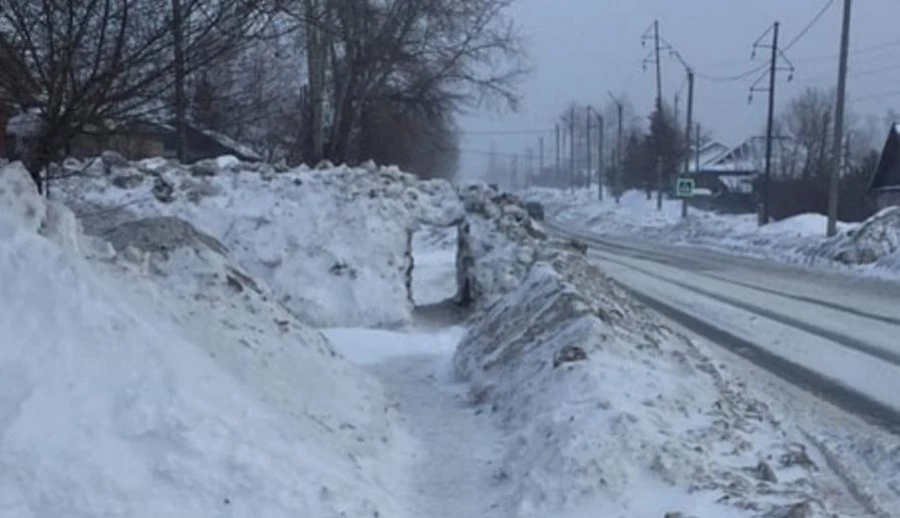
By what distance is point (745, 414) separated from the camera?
325 inches

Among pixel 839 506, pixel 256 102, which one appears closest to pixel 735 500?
pixel 839 506

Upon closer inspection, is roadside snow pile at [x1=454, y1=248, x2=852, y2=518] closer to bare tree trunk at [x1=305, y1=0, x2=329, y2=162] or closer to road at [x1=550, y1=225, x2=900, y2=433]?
road at [x1=550, y1=225, x2=900, y2=433]

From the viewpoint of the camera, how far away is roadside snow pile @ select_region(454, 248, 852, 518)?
608cm

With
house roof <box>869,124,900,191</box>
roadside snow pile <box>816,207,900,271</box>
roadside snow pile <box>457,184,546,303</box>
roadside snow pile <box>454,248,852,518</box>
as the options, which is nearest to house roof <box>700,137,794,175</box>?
house roof <box>869,124,900,191</box>

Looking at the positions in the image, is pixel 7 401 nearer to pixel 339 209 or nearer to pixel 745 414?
pixel 745 414

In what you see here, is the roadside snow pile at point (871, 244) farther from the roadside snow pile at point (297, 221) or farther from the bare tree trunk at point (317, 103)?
the roadside snow pile at point (297, 221)

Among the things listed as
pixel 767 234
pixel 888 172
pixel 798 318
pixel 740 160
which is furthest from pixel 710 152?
pixel 798 318

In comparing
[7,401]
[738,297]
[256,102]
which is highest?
[256,102]

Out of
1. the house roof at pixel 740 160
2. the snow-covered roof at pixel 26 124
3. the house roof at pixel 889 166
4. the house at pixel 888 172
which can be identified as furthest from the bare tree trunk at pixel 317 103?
the house roof at pixel 740 160

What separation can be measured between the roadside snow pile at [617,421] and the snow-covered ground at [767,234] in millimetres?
17940

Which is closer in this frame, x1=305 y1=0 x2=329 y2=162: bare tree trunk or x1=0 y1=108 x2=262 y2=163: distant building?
x1=0 y1=108 x2=262 y2=163: distant building

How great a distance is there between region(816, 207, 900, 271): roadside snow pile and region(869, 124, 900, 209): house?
835 inches

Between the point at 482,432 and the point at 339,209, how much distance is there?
732 centimetres

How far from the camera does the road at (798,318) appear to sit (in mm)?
10875
